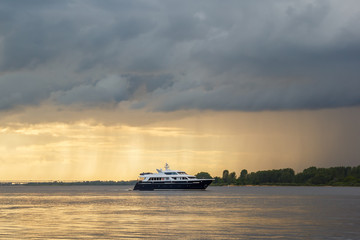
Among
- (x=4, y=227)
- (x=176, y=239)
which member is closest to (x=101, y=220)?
(x=4, y=227)

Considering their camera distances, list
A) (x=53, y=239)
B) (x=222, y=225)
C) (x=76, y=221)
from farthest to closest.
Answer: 1. (x=76, y=221)
2. (x=222, y=225)
3. (x=53, y=239)

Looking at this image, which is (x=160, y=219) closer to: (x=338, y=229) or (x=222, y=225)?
(x=222, y=225)

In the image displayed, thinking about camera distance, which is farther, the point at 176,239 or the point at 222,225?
the point at 222,225

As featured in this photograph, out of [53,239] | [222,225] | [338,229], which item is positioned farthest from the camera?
[222,225]

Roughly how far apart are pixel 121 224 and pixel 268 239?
2269 centimetres

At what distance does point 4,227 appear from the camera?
62.8 metres

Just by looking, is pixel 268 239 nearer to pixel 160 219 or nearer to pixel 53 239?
pixel 53 239

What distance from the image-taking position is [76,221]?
71.6 meters

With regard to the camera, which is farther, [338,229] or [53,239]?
[338,229]

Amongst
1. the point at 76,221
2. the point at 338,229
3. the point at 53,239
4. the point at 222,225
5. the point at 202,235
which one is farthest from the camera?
the point at 76,221

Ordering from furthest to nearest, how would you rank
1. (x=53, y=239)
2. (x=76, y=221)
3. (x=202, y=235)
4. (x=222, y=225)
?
(x=76, y=221) < (x=222, y=225) < (x=202, y=235) < (x=53, y=239)

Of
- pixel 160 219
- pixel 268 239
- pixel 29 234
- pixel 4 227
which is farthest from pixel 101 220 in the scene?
pixel 268 239

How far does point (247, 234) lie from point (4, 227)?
94.6 feet

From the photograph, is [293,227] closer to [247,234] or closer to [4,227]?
[247,234]
